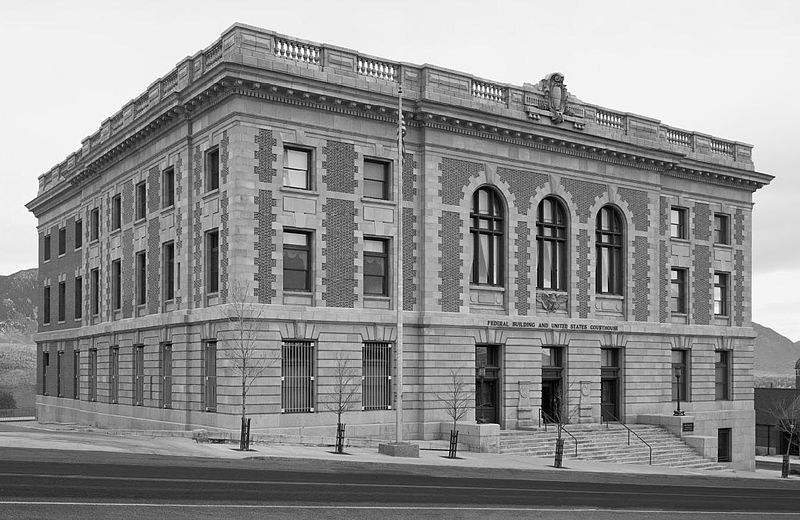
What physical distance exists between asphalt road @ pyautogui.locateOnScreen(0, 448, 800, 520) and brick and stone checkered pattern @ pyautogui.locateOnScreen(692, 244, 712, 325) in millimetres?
21788

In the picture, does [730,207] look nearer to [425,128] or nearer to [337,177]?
[425,128]

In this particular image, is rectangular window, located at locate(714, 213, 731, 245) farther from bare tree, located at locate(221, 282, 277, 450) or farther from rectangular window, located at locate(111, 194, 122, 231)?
rectangular window, located at locate(111, 194, 122, 231)

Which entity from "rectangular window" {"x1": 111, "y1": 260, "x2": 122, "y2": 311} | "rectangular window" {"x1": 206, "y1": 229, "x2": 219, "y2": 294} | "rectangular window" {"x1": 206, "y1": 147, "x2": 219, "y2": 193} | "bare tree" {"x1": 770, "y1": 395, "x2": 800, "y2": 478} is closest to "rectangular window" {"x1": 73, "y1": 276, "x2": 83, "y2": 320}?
"rectangular window" {"x1": 111, "y1": 260, "x2": 122, "y2": 311}

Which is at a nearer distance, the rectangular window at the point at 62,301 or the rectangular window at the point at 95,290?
the rectangular window at the point at 95,290

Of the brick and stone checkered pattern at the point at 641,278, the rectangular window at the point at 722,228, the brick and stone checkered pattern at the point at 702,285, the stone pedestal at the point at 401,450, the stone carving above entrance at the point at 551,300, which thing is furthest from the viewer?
the rectangular window at the point at 722,228

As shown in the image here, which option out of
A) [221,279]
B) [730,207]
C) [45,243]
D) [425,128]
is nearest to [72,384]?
[45,243]

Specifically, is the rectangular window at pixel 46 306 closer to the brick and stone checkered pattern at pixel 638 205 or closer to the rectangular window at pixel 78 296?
the rectangular window at pixel 78 296

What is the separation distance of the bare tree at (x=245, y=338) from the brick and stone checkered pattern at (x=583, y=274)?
17477 mm

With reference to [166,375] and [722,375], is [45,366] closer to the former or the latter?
[166,375]

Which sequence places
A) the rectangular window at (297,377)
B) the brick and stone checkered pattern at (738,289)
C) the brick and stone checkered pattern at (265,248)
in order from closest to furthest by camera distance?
1. the brick and stone checkered pattern at (265,248)
2. the rectangular window at (297,377)
3. the brick and stone checkered pattern at (738,289)

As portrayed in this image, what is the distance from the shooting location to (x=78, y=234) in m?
61.2

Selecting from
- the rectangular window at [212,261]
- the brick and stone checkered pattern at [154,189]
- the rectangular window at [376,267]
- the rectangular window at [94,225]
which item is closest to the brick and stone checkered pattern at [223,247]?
the rectangular window at [212,261]

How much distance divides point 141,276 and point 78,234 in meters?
14.4

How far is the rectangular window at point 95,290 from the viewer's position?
56344mm
